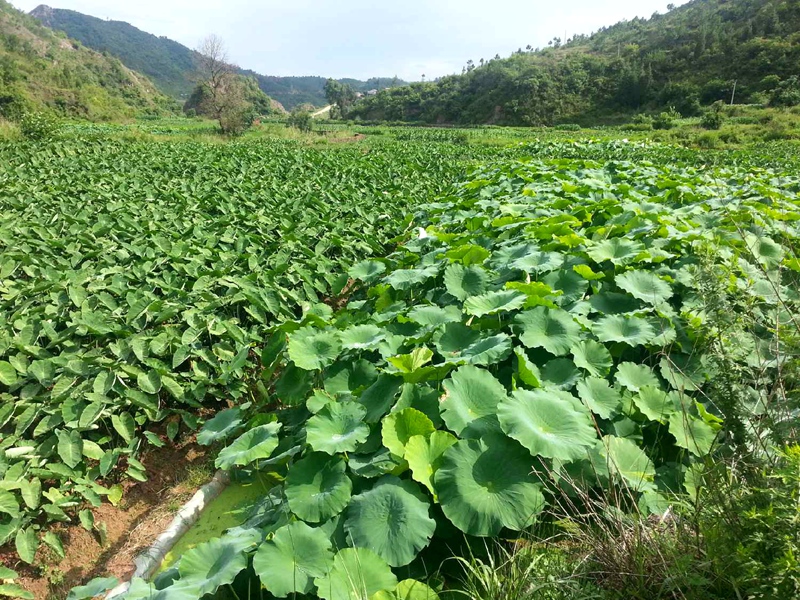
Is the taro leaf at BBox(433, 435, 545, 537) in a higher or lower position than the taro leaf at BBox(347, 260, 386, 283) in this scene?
lower

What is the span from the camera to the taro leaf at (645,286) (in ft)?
10.3

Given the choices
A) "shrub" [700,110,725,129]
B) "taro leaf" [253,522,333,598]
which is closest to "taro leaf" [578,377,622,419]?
"taro leaf" [253,522,333,598]

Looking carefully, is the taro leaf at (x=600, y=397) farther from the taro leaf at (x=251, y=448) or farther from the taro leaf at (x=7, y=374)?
the taro leaf at (x=7, y=374)

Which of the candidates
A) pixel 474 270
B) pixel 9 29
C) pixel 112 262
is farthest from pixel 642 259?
pixel 9 29

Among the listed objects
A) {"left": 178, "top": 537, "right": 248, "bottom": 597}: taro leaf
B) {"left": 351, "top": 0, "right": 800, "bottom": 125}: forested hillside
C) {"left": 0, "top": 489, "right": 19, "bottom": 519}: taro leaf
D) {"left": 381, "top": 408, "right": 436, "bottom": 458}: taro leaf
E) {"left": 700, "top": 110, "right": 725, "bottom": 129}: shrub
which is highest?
{"left": 351, "top": 0, "right": 800, "bottom": 125}: forested hillside

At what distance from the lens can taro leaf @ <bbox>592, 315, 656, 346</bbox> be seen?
2697 mm

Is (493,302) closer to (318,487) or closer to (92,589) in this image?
(318,487)

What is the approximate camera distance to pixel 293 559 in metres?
1.66

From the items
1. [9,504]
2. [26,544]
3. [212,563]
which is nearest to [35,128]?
[9,504]

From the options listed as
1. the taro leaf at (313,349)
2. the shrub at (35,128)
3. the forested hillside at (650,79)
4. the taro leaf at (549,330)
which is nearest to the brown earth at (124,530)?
the taro leaf at (313,349)

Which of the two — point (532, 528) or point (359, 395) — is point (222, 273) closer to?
point (359, 395)

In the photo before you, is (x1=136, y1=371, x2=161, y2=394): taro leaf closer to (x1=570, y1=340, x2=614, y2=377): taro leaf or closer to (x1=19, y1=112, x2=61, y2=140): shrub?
(x1=570, y1=340, x2=614, y2=377): taro leaf

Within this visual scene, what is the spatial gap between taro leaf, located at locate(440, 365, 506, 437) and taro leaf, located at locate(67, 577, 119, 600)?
1442mm

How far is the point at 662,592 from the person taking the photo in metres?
1.34
